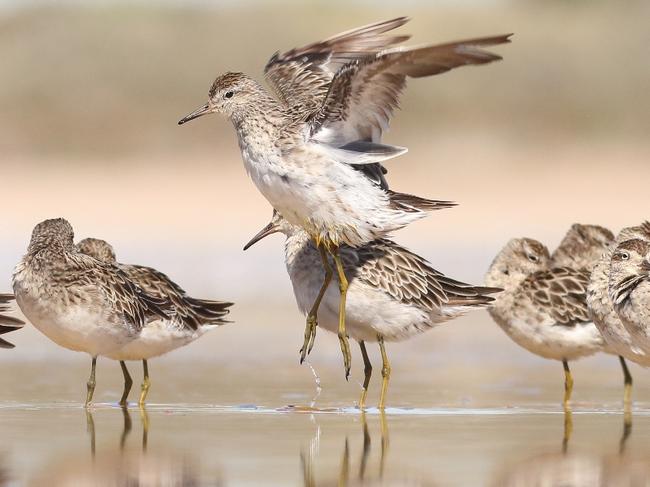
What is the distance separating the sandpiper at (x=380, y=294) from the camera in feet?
35.1

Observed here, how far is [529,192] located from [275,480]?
26756 millimetres

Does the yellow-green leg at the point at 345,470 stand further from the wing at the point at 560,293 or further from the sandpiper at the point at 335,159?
the wing at the point at 560,293

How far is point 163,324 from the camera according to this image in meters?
10.7

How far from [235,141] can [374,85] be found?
26.9 meters

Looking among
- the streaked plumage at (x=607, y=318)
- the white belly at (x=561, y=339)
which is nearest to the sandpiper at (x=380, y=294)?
the white belly at (x=561, y=339)

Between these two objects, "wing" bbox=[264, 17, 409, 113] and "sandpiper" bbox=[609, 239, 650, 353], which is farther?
"wing" bbox=[264, 17, 409, 113]

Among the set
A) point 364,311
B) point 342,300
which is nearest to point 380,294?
point 364,311

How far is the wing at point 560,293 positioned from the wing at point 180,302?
2297 millimetres

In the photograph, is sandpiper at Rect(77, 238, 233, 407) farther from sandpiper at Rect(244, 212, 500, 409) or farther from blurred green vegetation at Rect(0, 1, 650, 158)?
blurred green vegetation at Rect(0, 1, 650, 158)

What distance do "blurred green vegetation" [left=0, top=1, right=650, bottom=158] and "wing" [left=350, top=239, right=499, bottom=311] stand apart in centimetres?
2650

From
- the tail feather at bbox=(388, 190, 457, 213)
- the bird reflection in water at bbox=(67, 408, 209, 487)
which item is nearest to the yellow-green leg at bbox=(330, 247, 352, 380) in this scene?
the tail feather at bbox=(388, 190, 457, 213)

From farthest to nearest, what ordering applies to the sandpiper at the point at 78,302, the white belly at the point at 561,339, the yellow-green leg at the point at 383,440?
the white belly at the point at 561,339 < the sandpiper at the point at 78,302 < the yellow-green leg at the point at 383,440

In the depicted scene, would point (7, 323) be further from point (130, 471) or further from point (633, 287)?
point (633, 287)

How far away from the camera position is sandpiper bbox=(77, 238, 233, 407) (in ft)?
34.5
